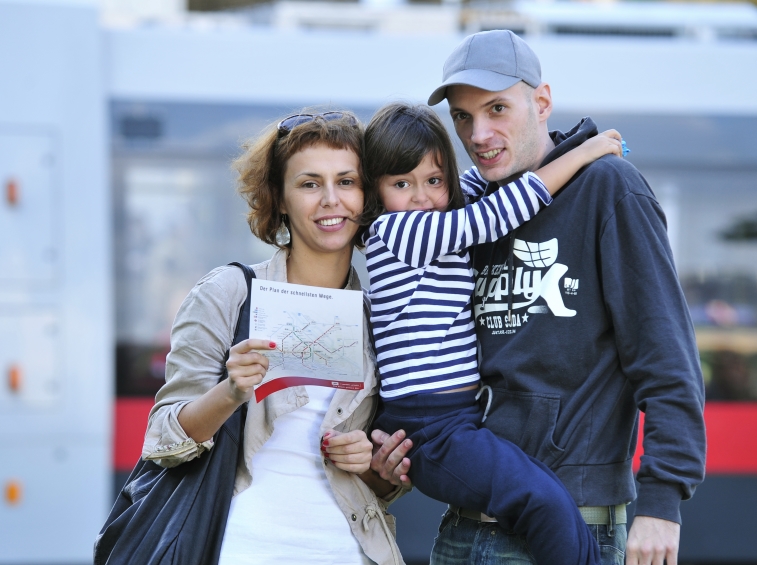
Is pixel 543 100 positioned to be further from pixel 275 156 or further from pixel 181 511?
pixel 181 511

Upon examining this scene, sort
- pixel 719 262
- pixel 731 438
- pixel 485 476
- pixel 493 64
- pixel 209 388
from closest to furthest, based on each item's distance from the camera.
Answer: pixel 485 476
pixel 209 388
pixel 493 64
pixel 731 438
pixel 719 262

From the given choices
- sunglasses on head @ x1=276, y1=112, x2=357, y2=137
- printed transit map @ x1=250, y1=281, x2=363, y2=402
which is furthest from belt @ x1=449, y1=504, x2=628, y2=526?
sunglasses on head @ x1=276, y1=112, x2=357, y2=137

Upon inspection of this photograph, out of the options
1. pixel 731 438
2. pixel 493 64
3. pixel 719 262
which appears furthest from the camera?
pixel 719 262

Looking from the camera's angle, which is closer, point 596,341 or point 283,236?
point 596,341

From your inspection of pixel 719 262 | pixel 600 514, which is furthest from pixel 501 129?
pixel 719 262

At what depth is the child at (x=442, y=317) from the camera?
172 cm

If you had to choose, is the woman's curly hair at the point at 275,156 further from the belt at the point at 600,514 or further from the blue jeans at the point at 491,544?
the belt at the point at 600,514

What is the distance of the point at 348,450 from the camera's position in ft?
6.29

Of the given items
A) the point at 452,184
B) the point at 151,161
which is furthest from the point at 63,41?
the point at 452,184

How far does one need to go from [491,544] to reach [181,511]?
700 millimetres

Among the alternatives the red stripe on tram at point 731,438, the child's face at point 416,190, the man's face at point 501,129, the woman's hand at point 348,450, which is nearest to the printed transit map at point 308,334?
the woman's hand at point 348,450

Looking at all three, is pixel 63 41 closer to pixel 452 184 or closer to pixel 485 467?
pixel 452 184

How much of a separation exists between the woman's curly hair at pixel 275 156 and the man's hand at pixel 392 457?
1.89ft

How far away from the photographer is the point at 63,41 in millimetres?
4434
